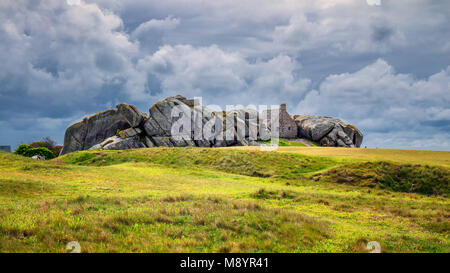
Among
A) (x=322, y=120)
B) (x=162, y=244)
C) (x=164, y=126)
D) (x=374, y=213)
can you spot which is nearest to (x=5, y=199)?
(x=162, y=244)

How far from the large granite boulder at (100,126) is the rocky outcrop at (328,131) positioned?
74020 mm

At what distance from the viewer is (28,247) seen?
8.70m

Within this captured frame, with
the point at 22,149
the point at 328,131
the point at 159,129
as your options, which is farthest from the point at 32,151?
the point at 328,131

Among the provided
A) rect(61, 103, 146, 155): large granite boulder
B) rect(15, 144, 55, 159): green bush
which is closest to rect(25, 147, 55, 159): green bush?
rect(15, 144, 55, 159): green bush

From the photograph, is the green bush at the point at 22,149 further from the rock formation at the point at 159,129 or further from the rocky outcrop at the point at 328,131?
the rocky outcrop at the point at 328,131

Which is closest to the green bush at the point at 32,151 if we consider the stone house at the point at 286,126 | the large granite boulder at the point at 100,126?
the large granite boulder at the point at 100,126

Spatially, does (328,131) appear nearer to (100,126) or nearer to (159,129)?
(159,129)

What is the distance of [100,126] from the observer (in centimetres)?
9638

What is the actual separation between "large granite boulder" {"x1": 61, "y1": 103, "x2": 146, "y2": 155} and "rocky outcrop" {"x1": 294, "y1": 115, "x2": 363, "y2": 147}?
74020 millimetres

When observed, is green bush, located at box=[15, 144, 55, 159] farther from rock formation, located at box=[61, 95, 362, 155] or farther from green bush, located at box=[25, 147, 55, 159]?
rock formation, located at box=[61, 95, 362, 155]

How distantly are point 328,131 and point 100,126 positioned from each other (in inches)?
3670

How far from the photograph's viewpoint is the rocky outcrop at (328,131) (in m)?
122

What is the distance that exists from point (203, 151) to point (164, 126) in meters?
36.5
